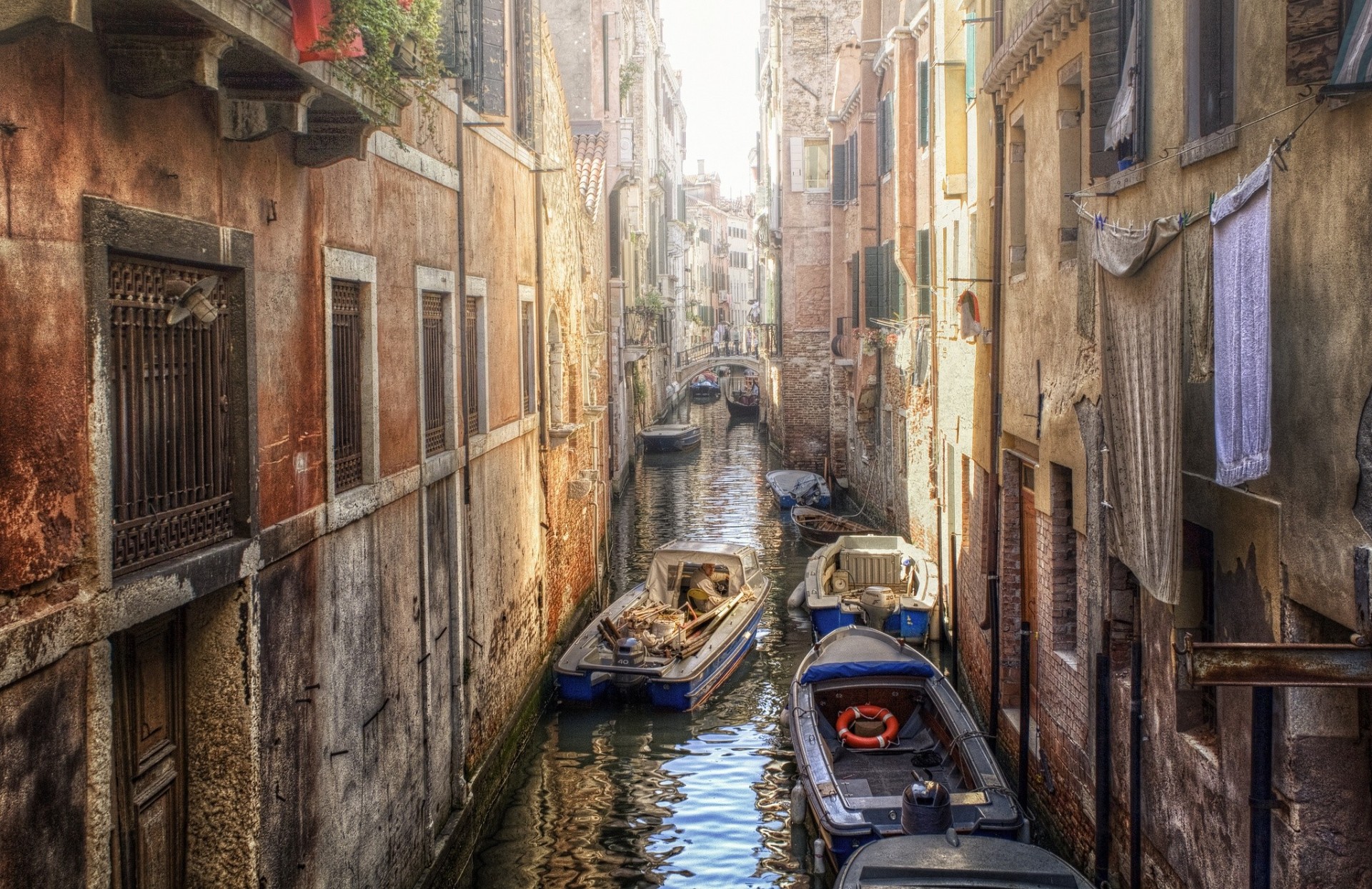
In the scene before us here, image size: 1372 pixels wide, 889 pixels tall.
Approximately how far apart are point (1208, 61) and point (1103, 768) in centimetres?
471

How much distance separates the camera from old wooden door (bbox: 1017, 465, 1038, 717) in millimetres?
11500

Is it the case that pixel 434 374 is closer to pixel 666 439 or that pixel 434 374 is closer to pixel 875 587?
pixel 875 587

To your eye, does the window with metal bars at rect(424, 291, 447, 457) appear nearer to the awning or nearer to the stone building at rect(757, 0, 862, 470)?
the awning

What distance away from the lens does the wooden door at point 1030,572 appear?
11.5 meters

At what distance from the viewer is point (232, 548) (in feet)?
19.8

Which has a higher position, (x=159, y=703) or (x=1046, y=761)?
(x=159, y=703)

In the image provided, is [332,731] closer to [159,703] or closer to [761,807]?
[159,703]

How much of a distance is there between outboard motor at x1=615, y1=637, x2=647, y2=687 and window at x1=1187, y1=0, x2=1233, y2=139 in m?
10.1

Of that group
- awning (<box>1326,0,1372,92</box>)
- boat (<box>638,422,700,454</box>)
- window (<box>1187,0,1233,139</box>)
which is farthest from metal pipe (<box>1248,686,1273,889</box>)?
boat (<box>638,422,700,454</box>)

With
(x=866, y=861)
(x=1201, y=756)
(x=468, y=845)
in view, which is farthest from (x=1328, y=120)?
(x=468, y=845)

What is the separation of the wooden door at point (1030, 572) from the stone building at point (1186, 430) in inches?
3.5

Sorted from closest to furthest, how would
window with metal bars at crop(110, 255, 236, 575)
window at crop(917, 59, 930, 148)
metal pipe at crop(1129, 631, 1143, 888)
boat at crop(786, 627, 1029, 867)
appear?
window with metal bars at crop(110, 255, 236, 575) → metal pipe at crop(1129, 631, 1143, 888) → boat at crop(786, 627, 1029, 867) → window at crop(917, 59, 930, 148)

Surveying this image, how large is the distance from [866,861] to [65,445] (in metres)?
5.44

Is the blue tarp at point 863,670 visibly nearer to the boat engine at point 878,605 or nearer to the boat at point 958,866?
the boat engine at point 878,605
